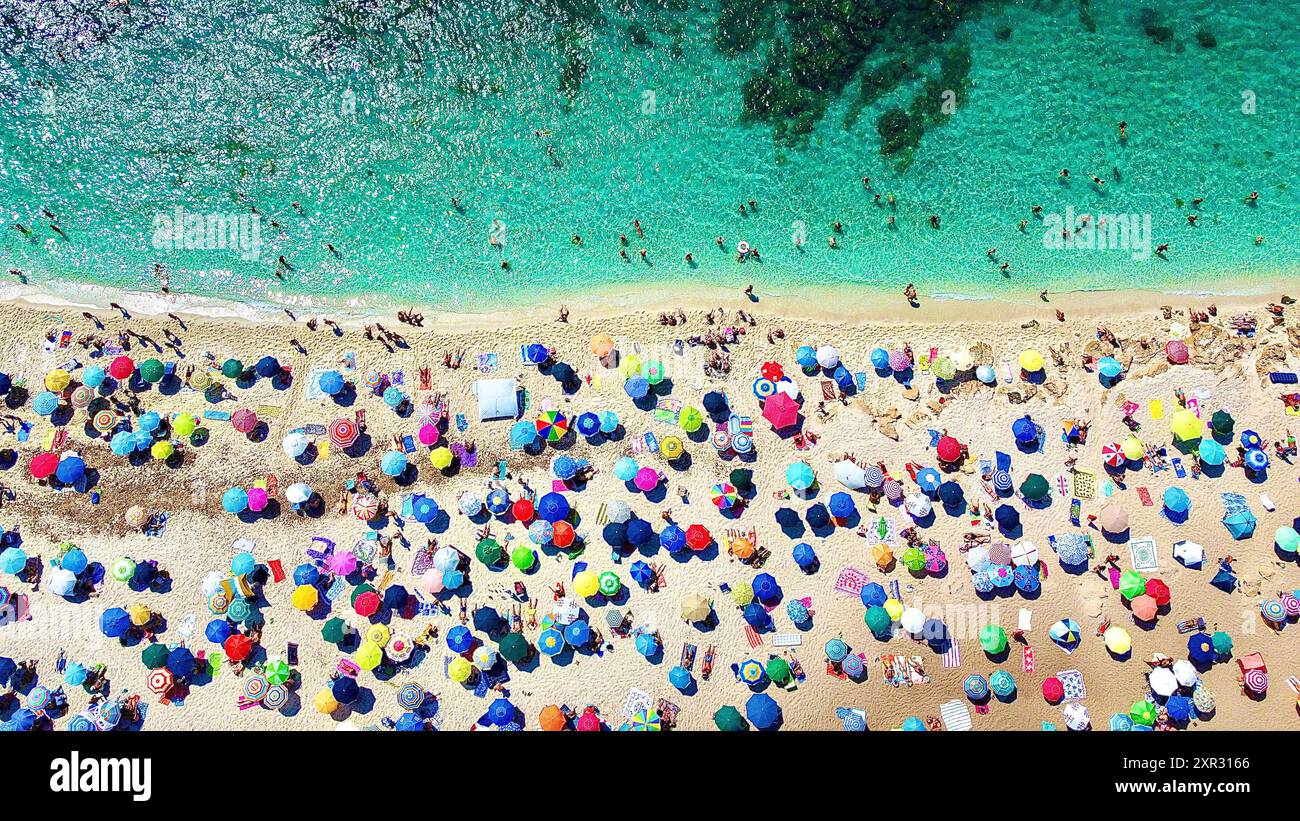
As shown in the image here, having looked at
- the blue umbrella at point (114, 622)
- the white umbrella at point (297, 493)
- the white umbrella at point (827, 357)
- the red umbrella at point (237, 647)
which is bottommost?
the red umbrella at point (237, 647)

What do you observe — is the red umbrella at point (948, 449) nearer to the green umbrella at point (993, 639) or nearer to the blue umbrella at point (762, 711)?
the green umbrella at point (993, 639)

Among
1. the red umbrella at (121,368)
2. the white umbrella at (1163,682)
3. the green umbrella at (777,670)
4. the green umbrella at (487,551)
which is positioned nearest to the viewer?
the white umbrella at (1163,682)

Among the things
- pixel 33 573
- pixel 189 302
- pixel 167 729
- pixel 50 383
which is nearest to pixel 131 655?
pixel 167 729

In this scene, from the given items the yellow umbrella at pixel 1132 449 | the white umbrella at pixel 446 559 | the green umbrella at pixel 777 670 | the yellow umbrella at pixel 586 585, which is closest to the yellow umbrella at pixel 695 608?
the green umbrella at pixel 777 670

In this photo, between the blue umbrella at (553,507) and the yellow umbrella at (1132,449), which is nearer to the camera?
the blue umbrella at (553,507)

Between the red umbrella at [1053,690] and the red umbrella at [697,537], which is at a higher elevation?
the red umbrella at [697,537]

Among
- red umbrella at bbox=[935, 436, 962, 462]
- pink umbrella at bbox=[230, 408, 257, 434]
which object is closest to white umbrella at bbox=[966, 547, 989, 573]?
red umbrella at bbox=[935, 436, 962, 462]
